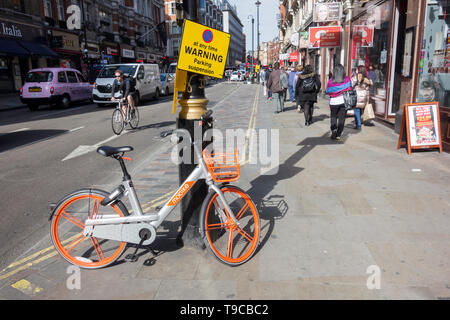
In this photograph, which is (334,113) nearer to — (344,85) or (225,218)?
(344,85)

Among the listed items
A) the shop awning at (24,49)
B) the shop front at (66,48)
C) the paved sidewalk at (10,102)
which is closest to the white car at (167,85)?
the shop front at (66,48)

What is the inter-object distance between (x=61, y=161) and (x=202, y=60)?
17.0 ft

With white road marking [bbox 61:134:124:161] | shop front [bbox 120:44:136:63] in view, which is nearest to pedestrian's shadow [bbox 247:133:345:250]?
white road marking [bbox 61:134:124:161]

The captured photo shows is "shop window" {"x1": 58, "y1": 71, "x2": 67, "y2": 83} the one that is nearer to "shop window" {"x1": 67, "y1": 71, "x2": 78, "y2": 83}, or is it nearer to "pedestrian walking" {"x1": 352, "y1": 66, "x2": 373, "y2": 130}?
"shop window" {"x1": 67, "y1": 71, "x2": 78, "y2": 83}

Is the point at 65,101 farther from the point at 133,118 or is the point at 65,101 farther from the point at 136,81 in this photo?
the point at 133,118

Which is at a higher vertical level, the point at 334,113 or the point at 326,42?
the point at 326,42

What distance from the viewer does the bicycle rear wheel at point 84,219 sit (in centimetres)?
328

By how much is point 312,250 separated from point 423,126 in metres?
5.00

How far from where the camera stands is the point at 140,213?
333 centimetres

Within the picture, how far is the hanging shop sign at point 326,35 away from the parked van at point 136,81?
8.71m

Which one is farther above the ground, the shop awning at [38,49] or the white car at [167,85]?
the shop awning at [38,49]

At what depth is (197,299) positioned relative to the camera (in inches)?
112

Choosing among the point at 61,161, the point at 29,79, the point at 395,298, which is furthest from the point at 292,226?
the point at 29,79

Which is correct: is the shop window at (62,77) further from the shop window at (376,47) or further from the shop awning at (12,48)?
the shop window at (376,47)
